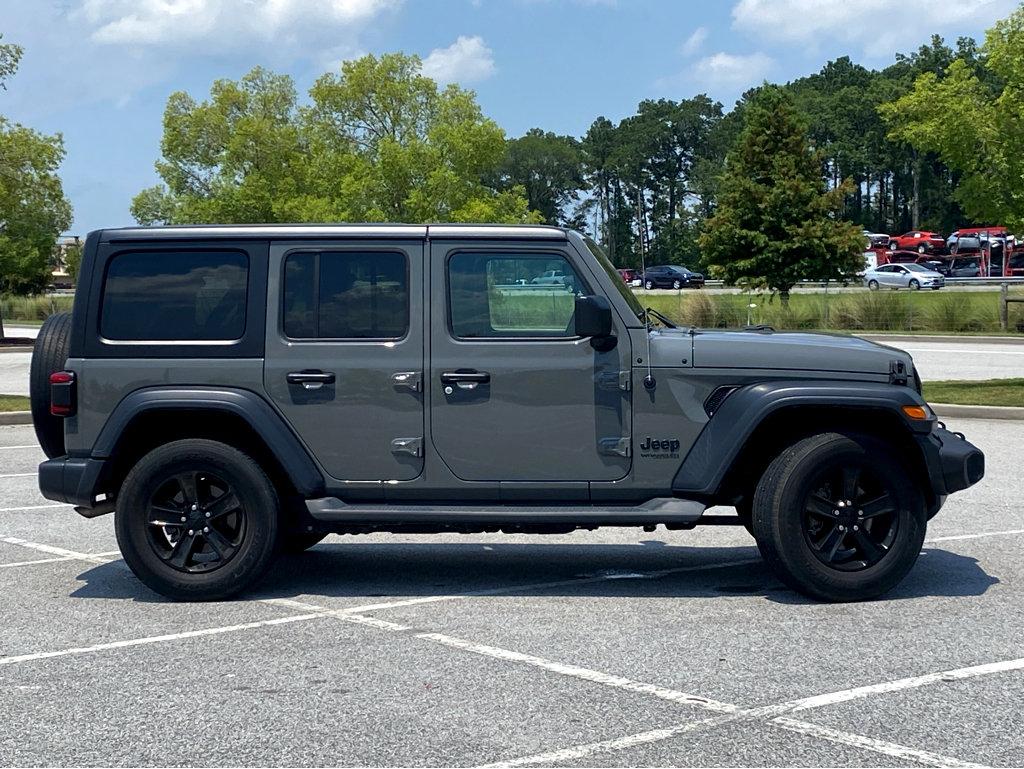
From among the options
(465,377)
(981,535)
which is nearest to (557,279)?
(465,377)

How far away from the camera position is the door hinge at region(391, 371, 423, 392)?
7.00 metres

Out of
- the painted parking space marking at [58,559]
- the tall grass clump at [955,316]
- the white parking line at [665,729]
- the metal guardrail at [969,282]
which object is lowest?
the white parking line at [665,729]

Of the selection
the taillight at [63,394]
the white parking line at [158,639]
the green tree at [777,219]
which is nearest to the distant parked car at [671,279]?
the green tree at [777,219]

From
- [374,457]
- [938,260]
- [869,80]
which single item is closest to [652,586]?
[374,457]

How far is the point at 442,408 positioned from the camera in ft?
23.0

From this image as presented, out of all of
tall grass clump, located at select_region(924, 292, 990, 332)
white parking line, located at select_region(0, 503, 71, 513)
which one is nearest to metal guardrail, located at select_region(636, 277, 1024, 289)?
tall grass clump, located at select_region(924, 292, 990, 332)

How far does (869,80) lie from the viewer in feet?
444

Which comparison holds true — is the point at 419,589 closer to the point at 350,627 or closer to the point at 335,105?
the point at 350,627

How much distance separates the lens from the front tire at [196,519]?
7027 millimetres

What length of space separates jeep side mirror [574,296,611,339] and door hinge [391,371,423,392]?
0.88 m

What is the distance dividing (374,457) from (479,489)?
0.58 meters

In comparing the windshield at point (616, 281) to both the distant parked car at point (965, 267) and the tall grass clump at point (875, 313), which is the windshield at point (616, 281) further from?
the distant parked car at point (965, 267)

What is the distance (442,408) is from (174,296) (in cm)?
158

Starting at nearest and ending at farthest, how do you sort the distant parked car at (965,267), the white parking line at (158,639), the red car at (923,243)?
the white parking line at (158,639) → the distant parked car at (965,267) → the red car at (923,243)
